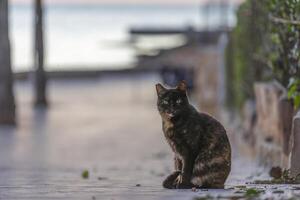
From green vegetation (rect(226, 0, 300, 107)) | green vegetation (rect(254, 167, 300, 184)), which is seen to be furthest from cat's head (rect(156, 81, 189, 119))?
green vegetation (rect(254, 167, 300, 184))

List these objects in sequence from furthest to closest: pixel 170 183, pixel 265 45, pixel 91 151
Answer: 1. pixel 91 151
2. pixel 265 45
3. pixel 170 183

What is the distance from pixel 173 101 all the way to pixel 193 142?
36 centimetres

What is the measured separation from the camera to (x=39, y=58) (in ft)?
77.1

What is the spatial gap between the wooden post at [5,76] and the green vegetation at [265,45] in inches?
165

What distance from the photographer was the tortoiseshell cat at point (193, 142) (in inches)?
318

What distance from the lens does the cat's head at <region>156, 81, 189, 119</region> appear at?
8047 millimetres

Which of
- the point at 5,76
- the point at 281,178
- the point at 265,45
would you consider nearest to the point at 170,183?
the point at 281,178

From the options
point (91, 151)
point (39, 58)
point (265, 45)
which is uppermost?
point (265, 45)

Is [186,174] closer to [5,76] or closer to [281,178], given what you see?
[281,178]

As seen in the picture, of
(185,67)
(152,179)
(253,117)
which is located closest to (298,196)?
(152,179)

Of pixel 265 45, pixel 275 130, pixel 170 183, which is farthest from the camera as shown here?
pixel 265 45

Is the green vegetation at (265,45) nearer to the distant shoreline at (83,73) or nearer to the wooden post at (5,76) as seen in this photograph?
the wooden post at (5,76)

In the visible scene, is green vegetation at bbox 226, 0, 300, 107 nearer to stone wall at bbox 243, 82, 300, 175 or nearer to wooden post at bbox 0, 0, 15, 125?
stone wall at bbox 243, 82, 300, 175

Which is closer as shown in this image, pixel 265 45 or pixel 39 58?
pixel 265 45
